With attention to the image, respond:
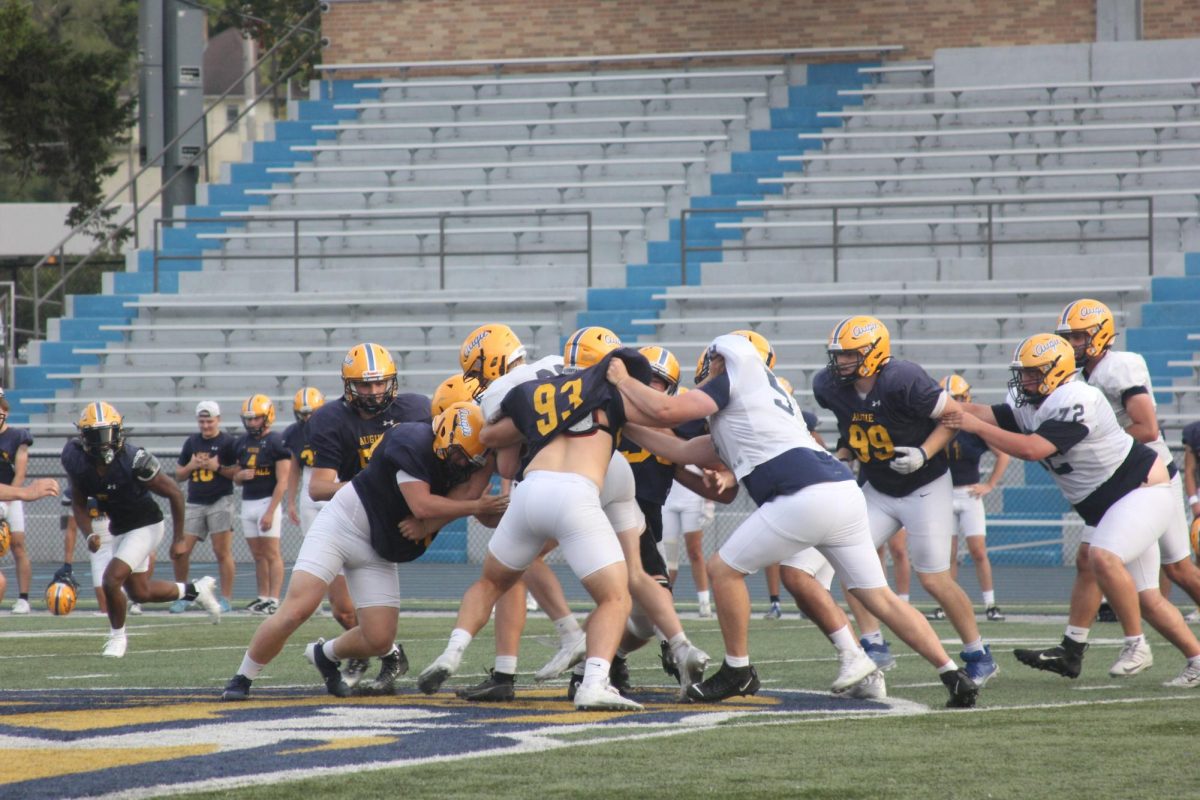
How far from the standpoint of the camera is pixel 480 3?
25.8 metres

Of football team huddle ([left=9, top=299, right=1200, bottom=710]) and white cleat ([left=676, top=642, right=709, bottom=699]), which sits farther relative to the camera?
white cleat ([left=676, top=642, right=709, bottom=699])

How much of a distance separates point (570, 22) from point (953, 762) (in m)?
21.1

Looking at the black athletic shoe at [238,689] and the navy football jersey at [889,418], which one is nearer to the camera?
the black athletic shoe at [238,689]

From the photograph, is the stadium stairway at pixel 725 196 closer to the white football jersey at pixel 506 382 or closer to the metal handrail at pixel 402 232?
the metal handrail at pixel 402 232

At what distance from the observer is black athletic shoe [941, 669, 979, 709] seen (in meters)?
6.96

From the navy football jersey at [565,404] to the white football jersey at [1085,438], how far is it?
7.43 feet

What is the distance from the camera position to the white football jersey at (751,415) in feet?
23.3

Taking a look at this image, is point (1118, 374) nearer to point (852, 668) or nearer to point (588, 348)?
point (852, 668)

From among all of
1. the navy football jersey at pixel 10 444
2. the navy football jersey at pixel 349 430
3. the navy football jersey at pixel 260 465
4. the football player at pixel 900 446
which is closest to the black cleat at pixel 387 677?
the navy football jersey at pixel 349 430

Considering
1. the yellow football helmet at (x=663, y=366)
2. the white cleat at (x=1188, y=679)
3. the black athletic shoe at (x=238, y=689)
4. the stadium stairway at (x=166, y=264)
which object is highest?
the stadium stairway at (x=166, y=264)

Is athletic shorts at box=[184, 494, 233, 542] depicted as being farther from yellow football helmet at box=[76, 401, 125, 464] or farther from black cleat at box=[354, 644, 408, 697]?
black cleat at box=[354, 644, 408, 697]

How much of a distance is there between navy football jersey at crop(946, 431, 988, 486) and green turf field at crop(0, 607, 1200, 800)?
3.65 m

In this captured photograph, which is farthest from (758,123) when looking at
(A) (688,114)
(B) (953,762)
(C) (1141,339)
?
(B) (953,762)

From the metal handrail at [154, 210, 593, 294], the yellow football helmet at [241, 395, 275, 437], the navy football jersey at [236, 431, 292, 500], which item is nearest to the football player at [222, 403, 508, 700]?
the navy football jersey at [236, 431, 292, 500]
